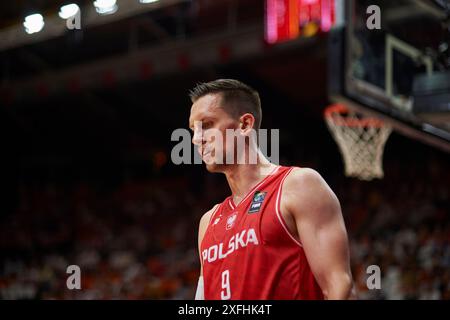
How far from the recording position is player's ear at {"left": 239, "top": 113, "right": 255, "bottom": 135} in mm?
2641

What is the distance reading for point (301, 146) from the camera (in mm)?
13242

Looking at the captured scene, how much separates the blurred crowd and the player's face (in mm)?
6255

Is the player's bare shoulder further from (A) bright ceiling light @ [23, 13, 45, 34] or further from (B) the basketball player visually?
(A) bright ceiling light @ [23, 13, 45, 34]

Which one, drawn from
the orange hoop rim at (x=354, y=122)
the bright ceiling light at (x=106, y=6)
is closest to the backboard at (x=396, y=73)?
the orange hoop rim at (x=354, y=122)

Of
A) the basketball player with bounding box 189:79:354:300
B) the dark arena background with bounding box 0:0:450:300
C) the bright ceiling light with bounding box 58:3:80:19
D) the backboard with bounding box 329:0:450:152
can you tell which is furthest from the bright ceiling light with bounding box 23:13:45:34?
the basketball player with bounding box 189:79:354:300

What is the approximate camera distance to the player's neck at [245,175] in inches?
105

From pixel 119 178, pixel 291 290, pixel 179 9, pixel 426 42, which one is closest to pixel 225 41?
pixel 179 9

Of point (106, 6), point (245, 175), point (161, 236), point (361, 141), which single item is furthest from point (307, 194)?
point (161, 236)

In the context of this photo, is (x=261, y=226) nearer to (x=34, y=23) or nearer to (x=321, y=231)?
(x=321, y=231)

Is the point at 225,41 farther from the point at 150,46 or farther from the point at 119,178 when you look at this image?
the point at 119,178

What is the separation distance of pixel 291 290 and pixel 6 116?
13.0 meters

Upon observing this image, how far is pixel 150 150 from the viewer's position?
15047mm

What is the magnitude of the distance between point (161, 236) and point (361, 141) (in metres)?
5.85

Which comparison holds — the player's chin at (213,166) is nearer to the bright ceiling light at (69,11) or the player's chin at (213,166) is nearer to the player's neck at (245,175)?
the player's neck at (245,175)
